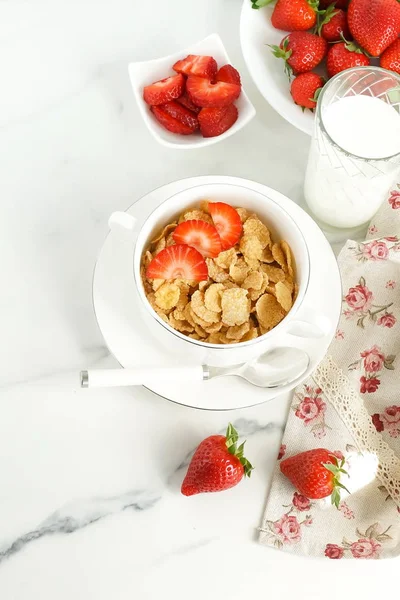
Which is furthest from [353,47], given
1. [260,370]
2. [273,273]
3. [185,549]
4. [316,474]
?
[185,549]

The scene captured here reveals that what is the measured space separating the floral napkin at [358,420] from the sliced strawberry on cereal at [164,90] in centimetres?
34

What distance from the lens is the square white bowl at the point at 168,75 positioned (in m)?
1.10

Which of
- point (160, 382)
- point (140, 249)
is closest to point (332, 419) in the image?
point (160, 382)

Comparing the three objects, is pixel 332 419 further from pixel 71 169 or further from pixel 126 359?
pixel 71 169

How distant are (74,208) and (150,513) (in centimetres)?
45

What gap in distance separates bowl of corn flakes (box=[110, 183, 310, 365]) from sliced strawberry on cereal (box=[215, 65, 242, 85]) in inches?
9.1

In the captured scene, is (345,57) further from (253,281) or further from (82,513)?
(82,513)

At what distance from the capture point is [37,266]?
108 centimetres

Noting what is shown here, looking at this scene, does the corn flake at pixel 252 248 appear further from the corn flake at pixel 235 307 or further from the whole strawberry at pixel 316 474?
the whole strawberry at pixel 316 474

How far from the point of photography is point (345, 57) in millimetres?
1072

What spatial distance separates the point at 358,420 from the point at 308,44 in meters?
0.53

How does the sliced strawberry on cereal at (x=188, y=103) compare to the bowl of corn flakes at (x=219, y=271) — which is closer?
the bowl of corn flakes at (x=219, y=271)

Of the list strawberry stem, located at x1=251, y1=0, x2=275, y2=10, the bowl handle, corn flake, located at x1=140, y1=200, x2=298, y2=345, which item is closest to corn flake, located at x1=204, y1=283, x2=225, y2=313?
corn flake, located at x1=140, y1=200, x2=298, y2=345

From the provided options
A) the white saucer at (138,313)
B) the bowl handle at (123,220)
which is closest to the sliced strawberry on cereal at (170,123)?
the white saucer at (138,313)
